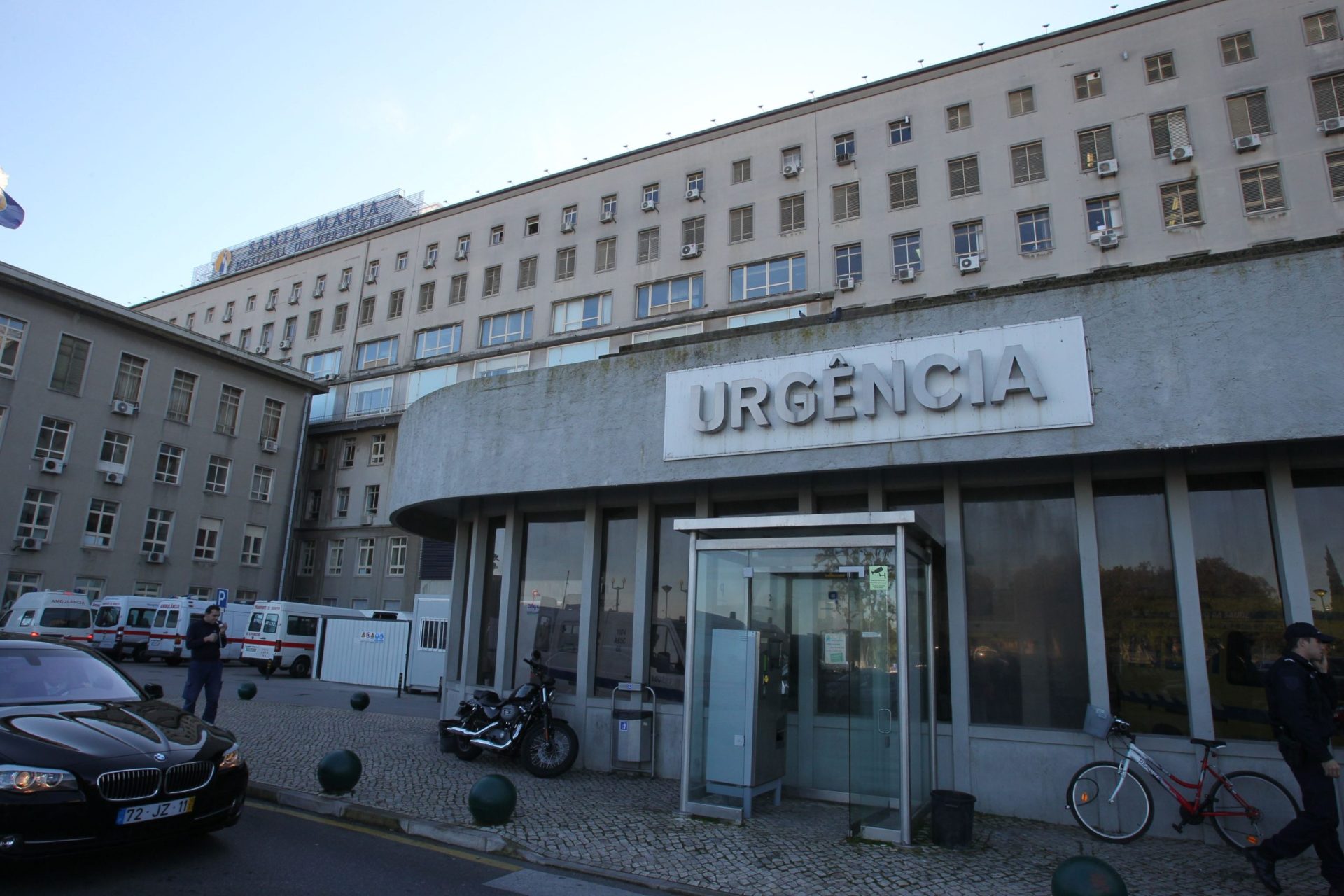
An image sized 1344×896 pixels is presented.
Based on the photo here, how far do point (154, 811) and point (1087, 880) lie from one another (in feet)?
19.7

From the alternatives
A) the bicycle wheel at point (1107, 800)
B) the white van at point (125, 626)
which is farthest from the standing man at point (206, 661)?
the white van at point (125, 626)

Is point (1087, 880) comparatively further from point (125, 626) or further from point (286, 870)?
point (125, 626)

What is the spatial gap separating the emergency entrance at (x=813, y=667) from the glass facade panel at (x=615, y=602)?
206 centimetres

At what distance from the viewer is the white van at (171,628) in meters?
29.7

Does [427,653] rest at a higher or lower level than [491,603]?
lower

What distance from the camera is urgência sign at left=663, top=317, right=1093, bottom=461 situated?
7.66m

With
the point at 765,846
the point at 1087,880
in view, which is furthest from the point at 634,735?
the point at 1087,880

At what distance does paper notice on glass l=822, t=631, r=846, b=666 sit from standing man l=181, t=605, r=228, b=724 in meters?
8.02

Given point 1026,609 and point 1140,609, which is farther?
point 1026,609

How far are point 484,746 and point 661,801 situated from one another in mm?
2516

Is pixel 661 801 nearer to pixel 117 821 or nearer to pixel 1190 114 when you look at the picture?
pixel 117 821

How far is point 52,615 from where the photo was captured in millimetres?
27766

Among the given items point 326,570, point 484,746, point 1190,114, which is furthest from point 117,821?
point 326,570

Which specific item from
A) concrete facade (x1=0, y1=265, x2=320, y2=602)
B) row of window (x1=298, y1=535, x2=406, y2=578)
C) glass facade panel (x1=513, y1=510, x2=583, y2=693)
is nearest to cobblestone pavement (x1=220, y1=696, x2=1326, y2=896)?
glass facade panel (x1=513, y1=510, x2=583, y2=693)
